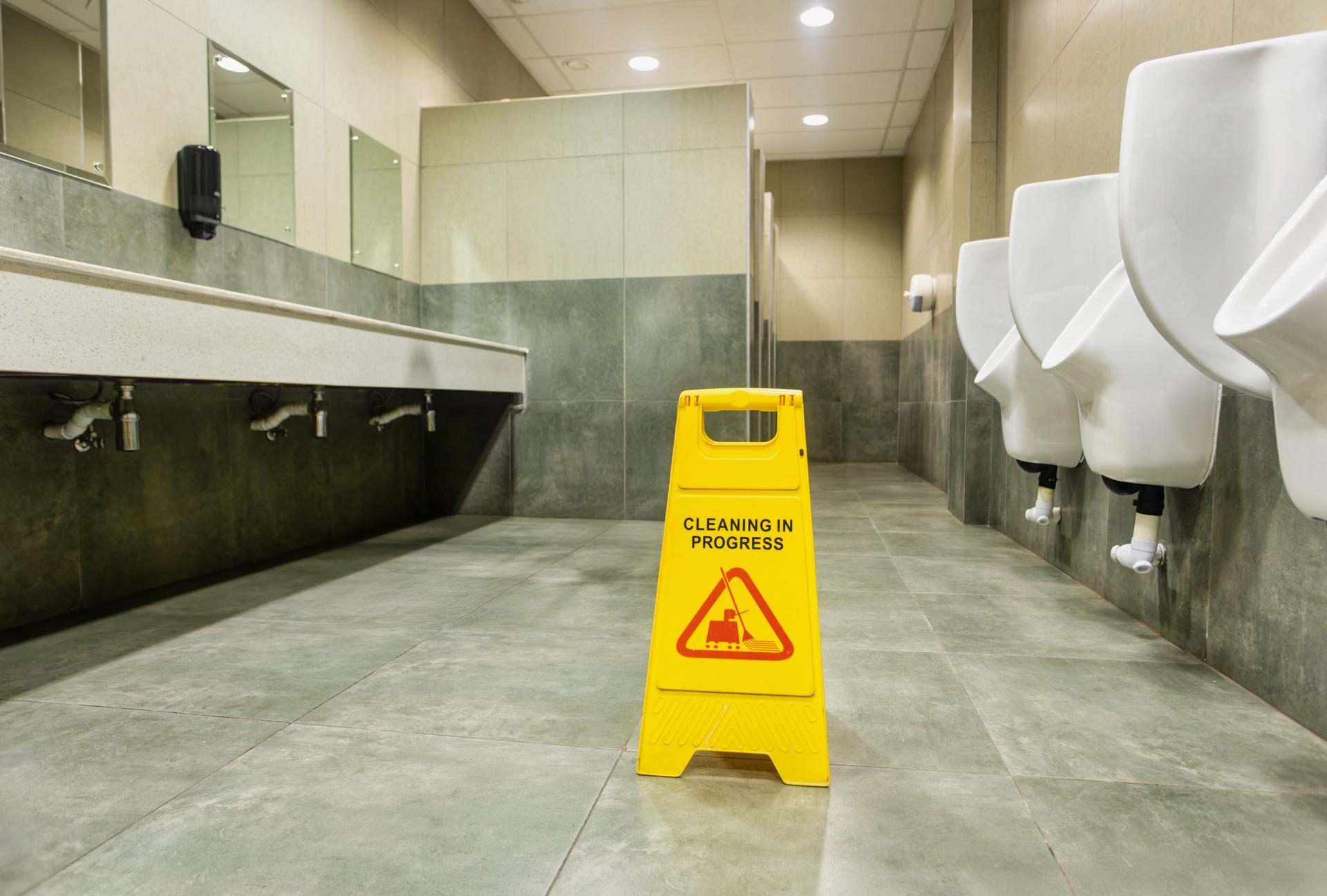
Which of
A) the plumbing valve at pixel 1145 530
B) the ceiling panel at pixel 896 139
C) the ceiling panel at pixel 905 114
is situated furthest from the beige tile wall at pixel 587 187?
the ceiling panel at pixel 896 139

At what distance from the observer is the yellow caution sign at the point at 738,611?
118cm

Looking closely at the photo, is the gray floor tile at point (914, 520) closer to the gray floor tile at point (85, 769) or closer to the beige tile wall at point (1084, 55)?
the beige tile wall at point (1084, 55)

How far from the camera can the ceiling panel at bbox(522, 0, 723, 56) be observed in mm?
4562

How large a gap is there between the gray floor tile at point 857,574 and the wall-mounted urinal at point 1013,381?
0.49 meters

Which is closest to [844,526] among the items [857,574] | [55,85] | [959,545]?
[959,545]

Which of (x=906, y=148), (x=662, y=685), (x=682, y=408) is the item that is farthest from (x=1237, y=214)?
(x=906, y=148)

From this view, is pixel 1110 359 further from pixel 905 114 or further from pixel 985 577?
pixel 905 114

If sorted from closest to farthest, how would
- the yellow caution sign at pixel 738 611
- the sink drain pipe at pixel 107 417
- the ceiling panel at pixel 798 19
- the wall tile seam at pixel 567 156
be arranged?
the yellow caution sign at pixel 738 611
the sink drain pipe at pixel 107 417
the wall tile seam at pixel 567 156
the ceiling panel at pixel 798 19

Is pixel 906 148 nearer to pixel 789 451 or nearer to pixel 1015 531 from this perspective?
pixel 1015 531

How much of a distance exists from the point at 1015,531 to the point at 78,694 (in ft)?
10.1

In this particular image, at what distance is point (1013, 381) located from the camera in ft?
7.82

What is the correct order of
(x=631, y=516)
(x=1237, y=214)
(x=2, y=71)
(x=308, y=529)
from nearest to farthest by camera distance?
(x=1237, y=214), (x=2, y=71), (x=308, y=529), (x=631, y=516)

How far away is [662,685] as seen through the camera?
1207 mm

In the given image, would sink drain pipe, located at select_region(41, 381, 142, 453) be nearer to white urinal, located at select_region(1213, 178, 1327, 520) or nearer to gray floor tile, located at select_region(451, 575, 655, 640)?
gray floor tile, located at select_region(451, 575, 655, 640)
